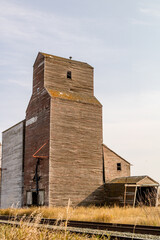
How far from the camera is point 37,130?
2759 centimetres

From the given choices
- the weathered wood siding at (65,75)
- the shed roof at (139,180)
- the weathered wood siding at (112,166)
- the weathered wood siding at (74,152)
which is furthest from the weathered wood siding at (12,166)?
the shed roof at (139,180)

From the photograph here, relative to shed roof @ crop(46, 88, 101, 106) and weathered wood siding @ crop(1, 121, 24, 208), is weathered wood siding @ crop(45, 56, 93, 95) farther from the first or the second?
weathered wood siding @ crop(1, 121, 24, 208)

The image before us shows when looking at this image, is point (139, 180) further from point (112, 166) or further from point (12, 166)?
point (12, 166)

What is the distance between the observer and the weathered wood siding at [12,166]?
99.2 ft

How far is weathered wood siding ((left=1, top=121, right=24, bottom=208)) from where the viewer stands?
30.2 m

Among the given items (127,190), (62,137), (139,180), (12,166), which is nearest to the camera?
(139,180)

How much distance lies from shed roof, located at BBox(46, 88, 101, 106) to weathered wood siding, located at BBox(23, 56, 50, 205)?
2.22ft

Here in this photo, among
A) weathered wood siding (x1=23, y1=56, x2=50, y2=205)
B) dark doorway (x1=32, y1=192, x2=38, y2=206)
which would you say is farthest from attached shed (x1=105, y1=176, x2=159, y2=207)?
dark doorway (x1=32, y1=192, x2=38, y2=206)

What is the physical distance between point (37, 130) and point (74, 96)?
4.68 meters

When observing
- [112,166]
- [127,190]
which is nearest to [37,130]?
[112,166]

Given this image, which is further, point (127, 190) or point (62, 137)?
point (62, 137)

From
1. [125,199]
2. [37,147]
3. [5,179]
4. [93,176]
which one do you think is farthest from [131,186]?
[5,179]

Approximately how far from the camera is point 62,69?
29016mm

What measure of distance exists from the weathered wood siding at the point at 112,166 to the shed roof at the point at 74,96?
15.4ft
